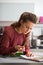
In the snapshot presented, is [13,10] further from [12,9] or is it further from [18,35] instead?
[18,35]

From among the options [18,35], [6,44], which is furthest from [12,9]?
[6,44]

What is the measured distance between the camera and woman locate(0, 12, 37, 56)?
4.03 feet

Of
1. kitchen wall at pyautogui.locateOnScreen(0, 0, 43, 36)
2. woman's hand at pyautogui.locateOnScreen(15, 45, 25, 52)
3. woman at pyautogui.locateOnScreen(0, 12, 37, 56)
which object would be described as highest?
kitchen wall at pyautogui.locateOnScreen(0, 0, 43, 36)

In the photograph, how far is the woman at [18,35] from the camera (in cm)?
123

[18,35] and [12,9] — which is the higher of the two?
[12,9]

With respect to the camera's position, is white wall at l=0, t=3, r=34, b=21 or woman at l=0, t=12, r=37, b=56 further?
white wall at l=0, t=3, r=34, b=21

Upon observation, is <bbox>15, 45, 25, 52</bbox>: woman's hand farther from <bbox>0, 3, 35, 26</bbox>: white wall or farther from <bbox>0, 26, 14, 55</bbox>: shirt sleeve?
<bbox>0, 3, 35, 26</bbox>: white wall

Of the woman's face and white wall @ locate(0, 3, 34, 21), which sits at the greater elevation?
white wall @ locate(0, 3, 34, 21)

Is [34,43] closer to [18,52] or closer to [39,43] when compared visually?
[39,43]

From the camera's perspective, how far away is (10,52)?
125cm

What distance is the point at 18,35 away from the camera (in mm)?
1318

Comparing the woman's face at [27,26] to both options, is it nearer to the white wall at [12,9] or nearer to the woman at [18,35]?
the woman at [18,35]

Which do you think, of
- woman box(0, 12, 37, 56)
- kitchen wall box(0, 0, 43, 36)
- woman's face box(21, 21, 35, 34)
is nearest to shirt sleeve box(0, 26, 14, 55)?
woman box(0, 12, 37, 56)

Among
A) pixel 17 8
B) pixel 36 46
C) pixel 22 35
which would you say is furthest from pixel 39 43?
pixel 22 35
